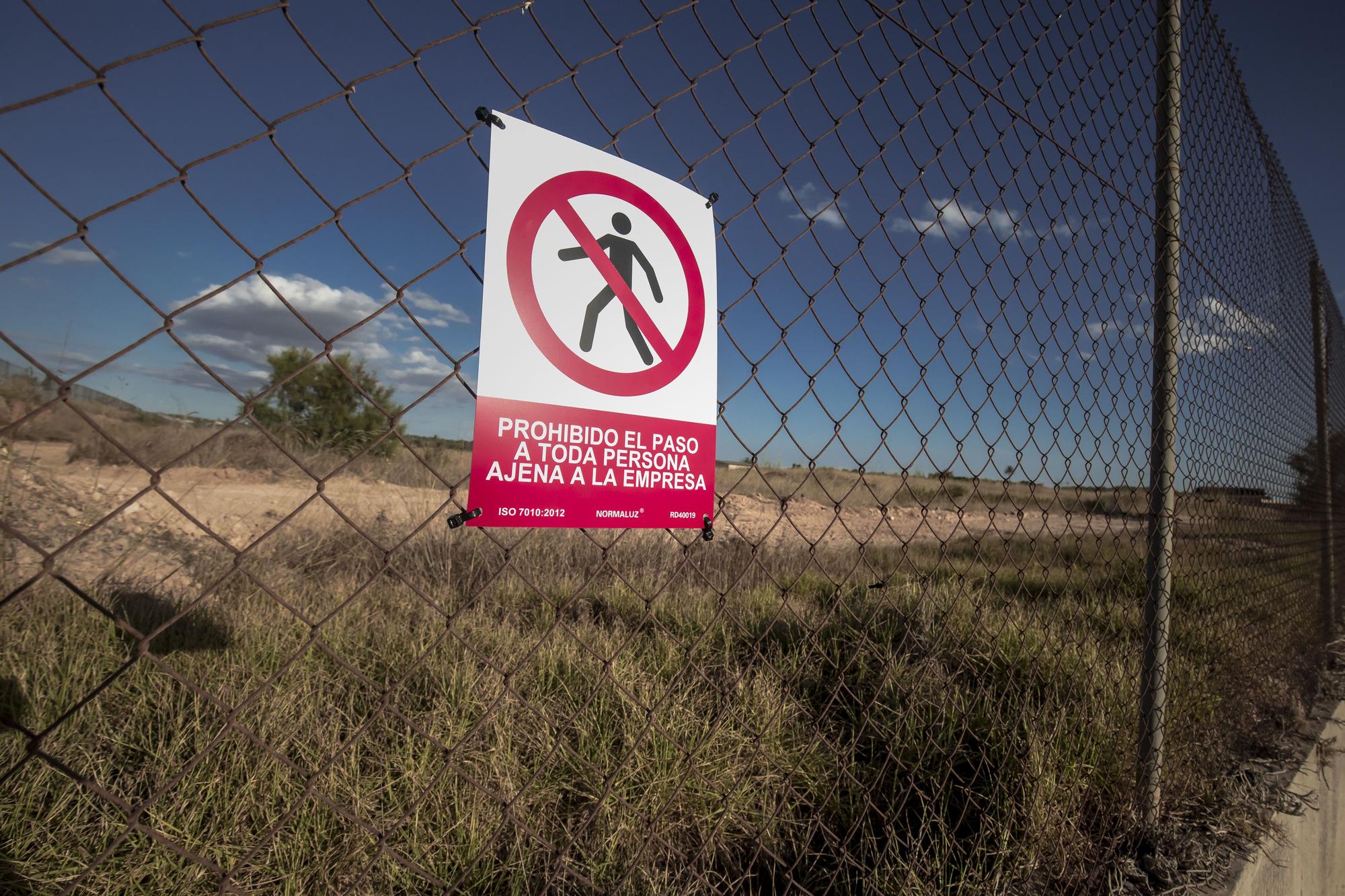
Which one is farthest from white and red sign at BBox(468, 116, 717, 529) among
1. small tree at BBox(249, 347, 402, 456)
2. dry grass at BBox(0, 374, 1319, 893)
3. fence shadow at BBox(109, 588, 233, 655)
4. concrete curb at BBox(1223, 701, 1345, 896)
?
small tree at BBox(249, 347, 402, 456)

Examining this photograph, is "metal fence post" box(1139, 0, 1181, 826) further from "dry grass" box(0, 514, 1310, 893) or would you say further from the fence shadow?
the fence shadow

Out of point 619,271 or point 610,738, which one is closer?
point 619,271

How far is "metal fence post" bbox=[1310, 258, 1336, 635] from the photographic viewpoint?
5.94 metres

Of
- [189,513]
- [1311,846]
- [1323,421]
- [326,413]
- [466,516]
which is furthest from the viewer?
[326,413]

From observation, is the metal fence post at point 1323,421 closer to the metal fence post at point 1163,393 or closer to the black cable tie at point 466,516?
the metal fence post at point 1163,393

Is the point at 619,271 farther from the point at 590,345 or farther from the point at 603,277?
the point at 590,345

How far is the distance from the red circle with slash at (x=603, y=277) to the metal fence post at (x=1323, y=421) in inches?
280

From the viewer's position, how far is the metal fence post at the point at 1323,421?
5.94 metres

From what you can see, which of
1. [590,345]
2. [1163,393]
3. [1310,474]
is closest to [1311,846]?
[1163,393]

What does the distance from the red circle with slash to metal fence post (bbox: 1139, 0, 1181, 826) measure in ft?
6.44

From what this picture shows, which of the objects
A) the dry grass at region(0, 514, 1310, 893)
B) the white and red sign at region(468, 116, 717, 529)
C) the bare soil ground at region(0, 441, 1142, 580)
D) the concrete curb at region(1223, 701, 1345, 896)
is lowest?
the concrete curb at region(1223, 701, 1345, 896)

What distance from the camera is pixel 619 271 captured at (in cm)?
132

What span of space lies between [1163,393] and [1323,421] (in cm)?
541

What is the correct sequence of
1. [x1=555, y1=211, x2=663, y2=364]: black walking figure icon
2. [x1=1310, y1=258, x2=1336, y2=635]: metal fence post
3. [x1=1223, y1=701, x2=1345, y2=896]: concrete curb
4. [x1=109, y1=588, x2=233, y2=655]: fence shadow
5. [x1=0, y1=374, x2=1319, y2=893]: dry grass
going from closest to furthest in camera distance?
[x1=555, y1=211, x2=663, y2=364]: black walking figure icon
[x1=0, y1=374, x2=1319, y2=893]: dry grass
[x1=1223, y1=701, x2=1345, y2=896]: concrete curb
[x1=109, y1=588, x2=233, y2=655]: fence shadow
[x1=1310, y1=258, x2=1336, y2=635]: metal fence post
